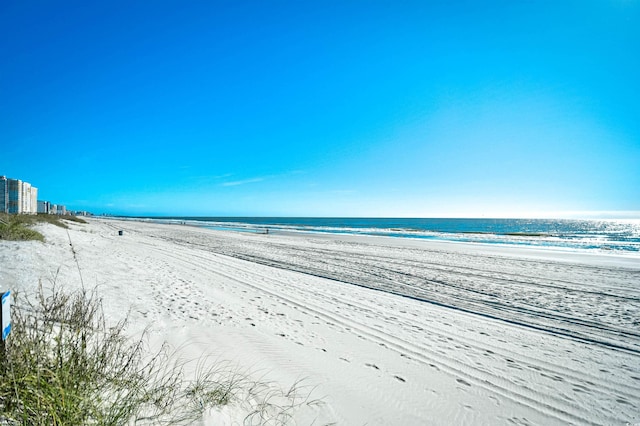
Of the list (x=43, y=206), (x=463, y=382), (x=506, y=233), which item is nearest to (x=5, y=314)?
(x=463, y=382)

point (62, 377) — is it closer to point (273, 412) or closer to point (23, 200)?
point (273, 412)

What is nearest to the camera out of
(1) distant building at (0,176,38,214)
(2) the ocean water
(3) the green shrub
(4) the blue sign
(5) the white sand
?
(3) the green shrub

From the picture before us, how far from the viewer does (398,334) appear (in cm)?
534

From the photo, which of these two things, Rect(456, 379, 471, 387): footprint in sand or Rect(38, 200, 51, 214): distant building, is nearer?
Rect(456, 379, 471, 387): footprint in sand

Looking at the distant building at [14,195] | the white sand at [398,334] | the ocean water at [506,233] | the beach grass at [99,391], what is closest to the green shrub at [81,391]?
the beach grass at [99,391]

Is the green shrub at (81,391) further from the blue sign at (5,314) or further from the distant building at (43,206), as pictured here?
the distant building at (43,206)

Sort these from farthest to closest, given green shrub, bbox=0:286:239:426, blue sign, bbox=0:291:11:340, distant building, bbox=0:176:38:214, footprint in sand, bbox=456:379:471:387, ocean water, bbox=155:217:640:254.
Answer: distant building, bbox=0:176:38:214 < ocean water, bbox=155:217:640:254 < footprint in sand, bbox=456:379:471:387 < blue sign, bbox=0:291:11:340 < green shrub, bbox=0:286:239:426

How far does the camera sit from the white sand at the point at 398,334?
3.35 m

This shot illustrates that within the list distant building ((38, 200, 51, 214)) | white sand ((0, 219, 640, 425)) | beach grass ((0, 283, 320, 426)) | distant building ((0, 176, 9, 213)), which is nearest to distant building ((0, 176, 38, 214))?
distant building ((0, 176, 9, 213))

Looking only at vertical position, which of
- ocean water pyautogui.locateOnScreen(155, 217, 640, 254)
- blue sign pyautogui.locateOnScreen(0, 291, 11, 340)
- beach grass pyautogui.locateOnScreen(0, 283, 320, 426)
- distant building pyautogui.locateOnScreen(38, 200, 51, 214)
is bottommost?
ocean water pyautogui.locateOnScreen(155, 217, 640, 254)

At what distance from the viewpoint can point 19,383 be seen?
84.4 inches

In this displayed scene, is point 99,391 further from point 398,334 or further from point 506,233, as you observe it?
point 506,233

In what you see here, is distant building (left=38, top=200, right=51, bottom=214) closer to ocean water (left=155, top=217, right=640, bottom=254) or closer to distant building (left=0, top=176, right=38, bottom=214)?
distant building (left=0, top=176, right=38, bottom=214)

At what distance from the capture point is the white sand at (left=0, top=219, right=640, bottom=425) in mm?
3349
